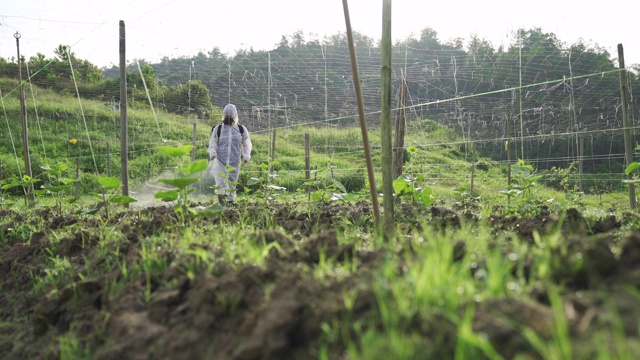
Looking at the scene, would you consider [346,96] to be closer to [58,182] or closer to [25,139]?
[25,139]

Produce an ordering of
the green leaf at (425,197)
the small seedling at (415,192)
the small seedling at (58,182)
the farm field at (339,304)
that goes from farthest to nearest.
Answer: the green leaf at (425,197), the small seedling at (415,192), the small seedling at (58,182), the farm field at (339,304)

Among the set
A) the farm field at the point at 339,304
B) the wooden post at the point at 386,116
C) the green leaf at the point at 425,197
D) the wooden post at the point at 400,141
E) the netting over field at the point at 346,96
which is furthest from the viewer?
the netting over field at the point at 346,96

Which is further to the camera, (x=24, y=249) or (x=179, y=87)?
(x=179, y=87)

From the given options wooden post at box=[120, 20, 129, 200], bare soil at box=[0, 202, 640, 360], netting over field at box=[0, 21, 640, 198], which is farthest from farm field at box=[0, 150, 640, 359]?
netting over field at box=[0, 21, 640, 198]

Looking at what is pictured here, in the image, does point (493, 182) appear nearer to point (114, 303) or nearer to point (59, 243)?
point (59, 243)

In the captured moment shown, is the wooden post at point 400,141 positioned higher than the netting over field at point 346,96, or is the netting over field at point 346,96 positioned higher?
the netting over field at point 346,96

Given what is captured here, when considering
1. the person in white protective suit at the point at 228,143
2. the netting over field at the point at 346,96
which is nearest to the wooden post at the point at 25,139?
the netting over field at the point at 346,96

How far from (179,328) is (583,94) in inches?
519

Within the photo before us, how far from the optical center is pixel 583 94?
12.8 m

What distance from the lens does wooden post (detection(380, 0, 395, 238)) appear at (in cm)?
322

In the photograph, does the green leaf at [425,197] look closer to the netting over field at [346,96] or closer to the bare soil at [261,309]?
the bare soil at [261,309]

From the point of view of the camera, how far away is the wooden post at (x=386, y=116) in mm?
3223

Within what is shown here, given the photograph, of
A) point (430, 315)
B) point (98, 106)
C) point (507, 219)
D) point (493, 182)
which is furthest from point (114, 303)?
point (98, 106)

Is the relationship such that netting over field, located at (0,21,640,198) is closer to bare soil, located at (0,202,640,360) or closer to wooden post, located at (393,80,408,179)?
wooden post, located at (393,80,408,179)
